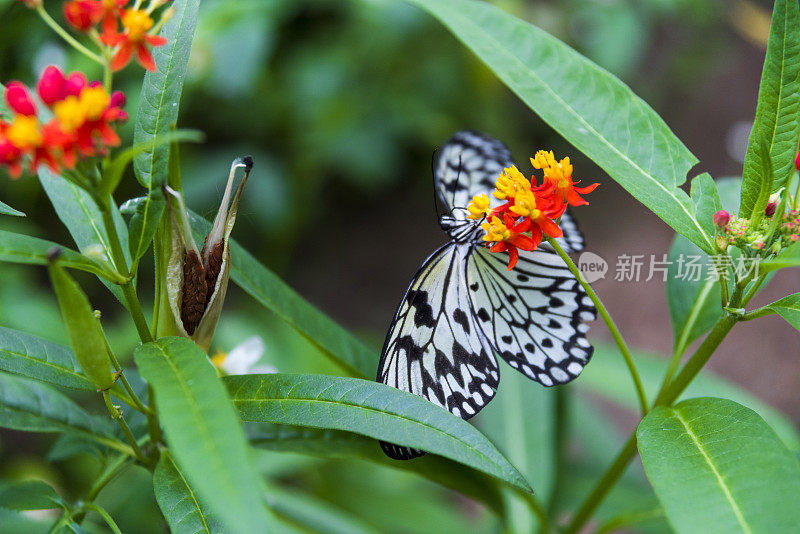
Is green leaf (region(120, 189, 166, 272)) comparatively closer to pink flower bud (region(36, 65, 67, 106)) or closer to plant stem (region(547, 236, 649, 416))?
pink flower bud (region(36, 65, 67, 106))

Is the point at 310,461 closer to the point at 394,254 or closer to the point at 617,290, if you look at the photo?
the point at 394,254

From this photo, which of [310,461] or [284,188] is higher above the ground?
[284,188]

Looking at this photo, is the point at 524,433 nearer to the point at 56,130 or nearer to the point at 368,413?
the point at 368,413

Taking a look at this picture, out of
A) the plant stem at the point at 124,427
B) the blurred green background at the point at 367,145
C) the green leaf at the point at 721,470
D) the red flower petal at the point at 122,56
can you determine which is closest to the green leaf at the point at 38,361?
the plant stem at the point at 124,427

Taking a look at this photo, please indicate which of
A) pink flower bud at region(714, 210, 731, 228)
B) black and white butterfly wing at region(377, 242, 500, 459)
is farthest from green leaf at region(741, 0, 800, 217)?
black and white butterfly wing at region(377, 242, 500, 459)

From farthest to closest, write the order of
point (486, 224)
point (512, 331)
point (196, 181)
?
point (196, 181)
point (512, 331)
point (486, 224)

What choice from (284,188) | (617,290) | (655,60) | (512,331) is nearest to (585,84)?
(512,331)

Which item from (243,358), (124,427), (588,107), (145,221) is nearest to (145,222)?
(145,221)
